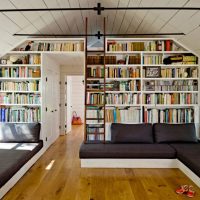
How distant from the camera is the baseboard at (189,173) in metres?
3.35

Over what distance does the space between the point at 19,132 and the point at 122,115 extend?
92.8 inches

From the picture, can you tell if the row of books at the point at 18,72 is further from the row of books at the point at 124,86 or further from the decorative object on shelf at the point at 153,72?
the decorative object on shelf at the point at 153,72

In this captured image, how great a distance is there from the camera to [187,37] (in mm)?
4621

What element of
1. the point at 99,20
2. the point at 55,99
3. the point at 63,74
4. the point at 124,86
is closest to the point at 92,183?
the point at 124,86

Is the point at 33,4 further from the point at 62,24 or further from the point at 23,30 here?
the point at 62,24

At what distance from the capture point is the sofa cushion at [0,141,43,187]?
9.85 feet

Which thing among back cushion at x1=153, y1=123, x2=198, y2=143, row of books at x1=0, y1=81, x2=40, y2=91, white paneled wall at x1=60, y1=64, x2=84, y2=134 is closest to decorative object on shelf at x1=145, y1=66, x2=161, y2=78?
back cushion at x1=153, y1=123, x2=198, y2=143

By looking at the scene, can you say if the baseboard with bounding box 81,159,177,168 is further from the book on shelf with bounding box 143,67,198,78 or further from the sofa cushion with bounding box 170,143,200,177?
the book on shelf with bounding box 143,67,198,78

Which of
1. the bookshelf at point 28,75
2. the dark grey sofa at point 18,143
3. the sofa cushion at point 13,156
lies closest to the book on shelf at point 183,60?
the bookshelf at point 28,75

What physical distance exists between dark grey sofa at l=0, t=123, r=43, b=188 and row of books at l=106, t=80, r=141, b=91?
6.19ft

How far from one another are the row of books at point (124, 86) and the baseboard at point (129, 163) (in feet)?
5.64

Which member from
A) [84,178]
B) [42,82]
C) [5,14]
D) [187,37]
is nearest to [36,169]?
[84,178]

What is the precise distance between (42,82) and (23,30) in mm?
1246

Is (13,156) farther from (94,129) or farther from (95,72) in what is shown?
(95,72)
